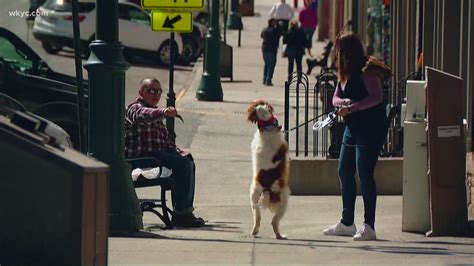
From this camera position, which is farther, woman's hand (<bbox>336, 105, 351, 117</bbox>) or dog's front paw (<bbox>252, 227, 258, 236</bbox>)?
dog's front paw (<bbox>252, 227, 258, 236</bbox>)

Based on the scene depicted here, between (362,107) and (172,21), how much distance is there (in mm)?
5452

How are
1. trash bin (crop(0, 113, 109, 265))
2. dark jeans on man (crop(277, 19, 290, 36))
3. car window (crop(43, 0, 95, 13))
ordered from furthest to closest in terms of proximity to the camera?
car window (crop(43, 0, 95, 13))
dark jeans on man (crop(277, 19, 290, 36))
trash bin (crop(0, 113, 109, 265))

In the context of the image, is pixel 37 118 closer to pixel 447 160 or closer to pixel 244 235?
pixel 244 235

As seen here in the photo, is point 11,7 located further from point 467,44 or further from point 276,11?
point 467,44

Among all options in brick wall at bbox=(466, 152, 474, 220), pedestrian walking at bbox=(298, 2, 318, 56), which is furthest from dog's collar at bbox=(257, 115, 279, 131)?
pedestrian walking at bbox=(298, 2, 318, 56)

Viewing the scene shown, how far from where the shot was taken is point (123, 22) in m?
32.8

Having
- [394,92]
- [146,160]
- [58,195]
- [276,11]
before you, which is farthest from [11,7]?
[58,195]

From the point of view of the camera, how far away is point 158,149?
1156 centimetres

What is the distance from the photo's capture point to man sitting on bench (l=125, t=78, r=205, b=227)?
11438 mm

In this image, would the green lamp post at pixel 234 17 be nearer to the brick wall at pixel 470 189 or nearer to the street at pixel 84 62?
the street at pixel 84 62

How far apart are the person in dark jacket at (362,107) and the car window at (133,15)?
22.6 metres

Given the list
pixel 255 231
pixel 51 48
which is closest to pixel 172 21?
pixel 255 231

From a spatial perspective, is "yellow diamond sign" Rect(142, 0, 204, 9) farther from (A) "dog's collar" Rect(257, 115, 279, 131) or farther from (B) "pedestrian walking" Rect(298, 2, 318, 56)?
(B) "pedestrian walking" Rect(298, 2, 318, 56)

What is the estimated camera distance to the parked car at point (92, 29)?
32219 millimetres
